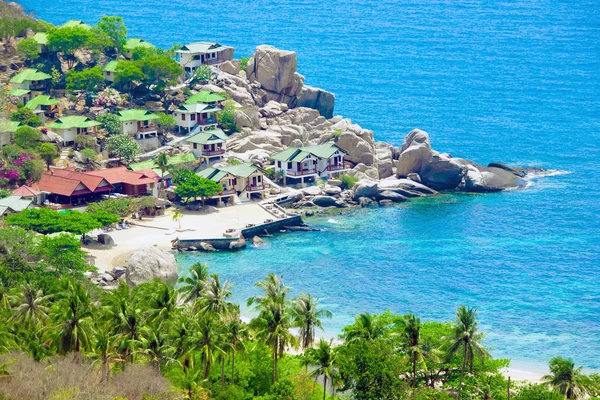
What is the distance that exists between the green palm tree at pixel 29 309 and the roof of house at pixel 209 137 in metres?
54.9

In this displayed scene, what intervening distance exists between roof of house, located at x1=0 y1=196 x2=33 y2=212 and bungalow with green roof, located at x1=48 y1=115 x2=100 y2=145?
15.9m

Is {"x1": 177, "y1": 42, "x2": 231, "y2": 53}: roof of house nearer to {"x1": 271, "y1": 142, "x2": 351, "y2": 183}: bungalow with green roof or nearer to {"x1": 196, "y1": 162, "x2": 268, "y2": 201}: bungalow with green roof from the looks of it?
{"x1": 271, "y1": 142, "x2": 351, "y2": 183}: bungalow with green roof

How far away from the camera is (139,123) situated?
427 feet

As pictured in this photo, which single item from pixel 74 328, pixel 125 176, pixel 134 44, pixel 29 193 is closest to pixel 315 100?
pixel 134 44

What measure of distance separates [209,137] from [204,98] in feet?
30.6

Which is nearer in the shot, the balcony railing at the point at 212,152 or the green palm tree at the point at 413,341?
the green palm tree at the point at 413,341

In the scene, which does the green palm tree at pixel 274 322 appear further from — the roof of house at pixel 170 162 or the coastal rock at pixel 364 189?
the coastal rock at pixel 364 189

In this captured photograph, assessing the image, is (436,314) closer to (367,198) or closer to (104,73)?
(367,198)

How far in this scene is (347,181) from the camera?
128375mm

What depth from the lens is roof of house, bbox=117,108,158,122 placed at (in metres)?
129

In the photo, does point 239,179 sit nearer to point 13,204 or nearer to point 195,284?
point 13,204

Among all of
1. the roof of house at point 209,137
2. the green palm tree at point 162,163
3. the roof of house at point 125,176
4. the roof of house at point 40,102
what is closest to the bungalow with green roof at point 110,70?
the roof of house at point 40,102

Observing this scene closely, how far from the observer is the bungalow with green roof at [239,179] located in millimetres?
122000

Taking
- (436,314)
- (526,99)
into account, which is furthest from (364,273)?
(526,99)
